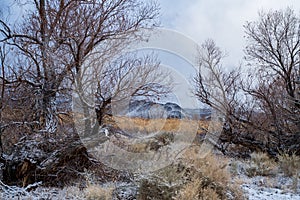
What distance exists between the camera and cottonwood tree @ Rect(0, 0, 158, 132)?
5609 millimetres

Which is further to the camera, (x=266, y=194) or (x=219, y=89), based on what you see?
(x=219, y=89)

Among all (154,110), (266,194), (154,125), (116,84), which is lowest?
(266,194)

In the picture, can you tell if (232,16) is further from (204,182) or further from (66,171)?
(66,171)

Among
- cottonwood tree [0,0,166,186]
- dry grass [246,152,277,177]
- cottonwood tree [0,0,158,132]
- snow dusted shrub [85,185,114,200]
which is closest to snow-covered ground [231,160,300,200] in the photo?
dry grass [246,152,277,177]

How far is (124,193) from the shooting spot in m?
4.04

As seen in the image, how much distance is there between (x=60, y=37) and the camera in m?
5.91

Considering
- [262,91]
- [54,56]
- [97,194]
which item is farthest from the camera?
[262,91]

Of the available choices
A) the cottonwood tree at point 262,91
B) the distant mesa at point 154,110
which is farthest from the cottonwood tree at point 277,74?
the distant mesa at point 154,110

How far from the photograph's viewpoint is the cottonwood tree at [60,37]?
221 inches

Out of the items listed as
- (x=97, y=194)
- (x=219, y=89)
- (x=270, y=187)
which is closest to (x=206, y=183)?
(x=97, y=194)

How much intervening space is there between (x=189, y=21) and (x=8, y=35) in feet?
11.7

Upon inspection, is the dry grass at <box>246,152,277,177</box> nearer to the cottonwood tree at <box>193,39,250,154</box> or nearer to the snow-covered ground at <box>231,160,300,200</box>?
the snow-covered ground at <box>231,160,300,200</box>

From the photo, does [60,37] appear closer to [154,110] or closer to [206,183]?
[154,110]

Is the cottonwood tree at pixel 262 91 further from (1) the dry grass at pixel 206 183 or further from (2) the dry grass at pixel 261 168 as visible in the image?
(1) the dry grass at pixel 206 183
